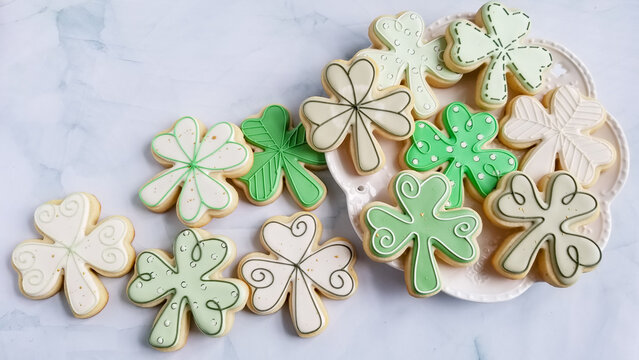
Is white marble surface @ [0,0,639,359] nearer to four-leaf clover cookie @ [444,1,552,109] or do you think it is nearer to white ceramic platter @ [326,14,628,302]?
white ceramic platter @ [326,14,628,302]

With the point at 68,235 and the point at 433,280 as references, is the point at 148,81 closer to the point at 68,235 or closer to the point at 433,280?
the point at 68,235

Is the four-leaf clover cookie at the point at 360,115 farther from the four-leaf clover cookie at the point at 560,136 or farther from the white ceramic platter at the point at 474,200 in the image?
the four-leaf clover cookie at the point at 560,136

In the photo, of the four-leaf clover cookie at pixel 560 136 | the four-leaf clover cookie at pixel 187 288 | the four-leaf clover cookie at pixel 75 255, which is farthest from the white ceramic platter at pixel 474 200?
the four-leaf clover cookie at pixel 75 255

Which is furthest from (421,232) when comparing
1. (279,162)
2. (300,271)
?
(279,162)

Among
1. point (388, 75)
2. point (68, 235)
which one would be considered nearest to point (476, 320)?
point (388, 75)

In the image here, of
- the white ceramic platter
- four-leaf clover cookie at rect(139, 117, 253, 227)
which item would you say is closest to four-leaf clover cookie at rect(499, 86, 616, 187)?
the white ceramic platter

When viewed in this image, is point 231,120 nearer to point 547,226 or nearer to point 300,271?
point 300,271

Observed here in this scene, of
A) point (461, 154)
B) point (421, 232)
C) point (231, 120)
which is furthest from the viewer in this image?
point (231, 120)
